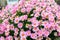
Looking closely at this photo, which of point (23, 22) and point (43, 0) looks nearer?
point (23, 22)

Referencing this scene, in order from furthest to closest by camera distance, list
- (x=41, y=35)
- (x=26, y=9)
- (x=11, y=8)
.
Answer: (x=11, y=8) → (x=26, y=9) → (x=41, y=35)

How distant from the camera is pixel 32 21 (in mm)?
2494

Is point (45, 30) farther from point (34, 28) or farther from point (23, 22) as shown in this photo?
point (23, 22)

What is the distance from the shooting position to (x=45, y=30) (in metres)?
2.44

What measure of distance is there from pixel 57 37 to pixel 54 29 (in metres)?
0.12

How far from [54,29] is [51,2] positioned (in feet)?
1.67

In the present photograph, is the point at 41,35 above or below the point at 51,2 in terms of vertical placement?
below

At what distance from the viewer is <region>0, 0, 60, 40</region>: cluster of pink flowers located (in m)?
2.44

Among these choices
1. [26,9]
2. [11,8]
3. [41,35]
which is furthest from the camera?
[11,8]

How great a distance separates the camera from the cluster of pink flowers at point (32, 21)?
2.44m

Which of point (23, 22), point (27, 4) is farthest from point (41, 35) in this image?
point (27, 4)

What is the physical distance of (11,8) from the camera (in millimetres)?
2908

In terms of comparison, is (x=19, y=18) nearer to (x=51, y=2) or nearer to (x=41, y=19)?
(x=41, y=19)

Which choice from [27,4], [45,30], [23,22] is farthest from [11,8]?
[45,30]
